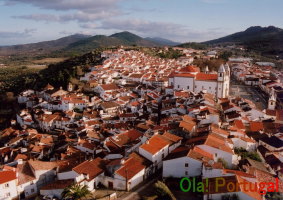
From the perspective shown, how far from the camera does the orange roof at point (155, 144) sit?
2409 centimetres

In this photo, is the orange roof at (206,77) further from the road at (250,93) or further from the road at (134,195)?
the road at (134,195)

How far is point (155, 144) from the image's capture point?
25031mm

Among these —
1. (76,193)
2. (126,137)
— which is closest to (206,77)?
(126,137)

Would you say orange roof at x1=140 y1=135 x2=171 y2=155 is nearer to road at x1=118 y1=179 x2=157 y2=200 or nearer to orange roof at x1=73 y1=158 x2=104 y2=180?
road at x1=118 y1=179 x2=157 y2=200

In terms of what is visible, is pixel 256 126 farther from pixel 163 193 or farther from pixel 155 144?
pixel 163 193

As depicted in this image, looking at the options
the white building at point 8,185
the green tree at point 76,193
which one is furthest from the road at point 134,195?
the white building at point 8,185

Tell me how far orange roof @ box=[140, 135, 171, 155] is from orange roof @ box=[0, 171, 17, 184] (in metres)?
11.3


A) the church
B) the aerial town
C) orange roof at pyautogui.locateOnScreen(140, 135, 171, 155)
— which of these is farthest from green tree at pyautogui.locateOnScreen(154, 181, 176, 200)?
the church

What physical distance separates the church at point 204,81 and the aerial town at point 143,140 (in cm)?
17

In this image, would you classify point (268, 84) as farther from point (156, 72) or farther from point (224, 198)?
point (224, 198)

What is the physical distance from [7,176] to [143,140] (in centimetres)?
1247

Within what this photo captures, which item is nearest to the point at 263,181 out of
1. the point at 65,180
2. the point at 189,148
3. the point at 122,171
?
the point at 189,148

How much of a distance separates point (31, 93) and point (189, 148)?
48.8 meters

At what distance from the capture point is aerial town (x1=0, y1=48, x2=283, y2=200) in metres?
21.5
